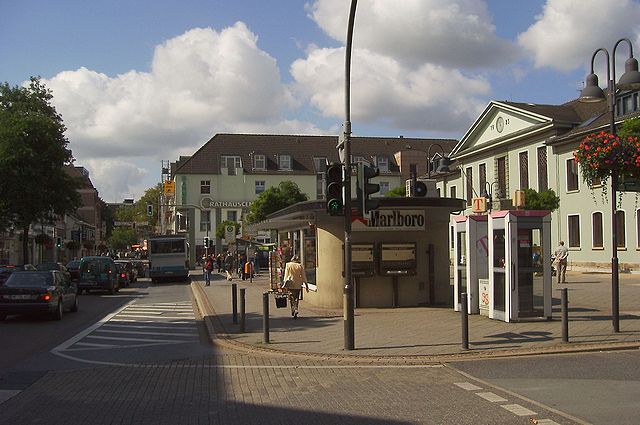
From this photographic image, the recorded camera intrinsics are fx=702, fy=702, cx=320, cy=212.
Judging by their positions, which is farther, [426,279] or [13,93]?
[13,93]

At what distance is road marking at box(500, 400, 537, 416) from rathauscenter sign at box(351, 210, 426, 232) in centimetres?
1110

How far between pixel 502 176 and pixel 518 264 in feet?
122

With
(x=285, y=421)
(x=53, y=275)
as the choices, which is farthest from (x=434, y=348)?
(x=53, y=275)

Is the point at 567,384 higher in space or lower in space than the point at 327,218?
lower

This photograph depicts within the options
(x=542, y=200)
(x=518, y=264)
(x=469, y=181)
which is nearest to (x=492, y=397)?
(x=518, y=264)

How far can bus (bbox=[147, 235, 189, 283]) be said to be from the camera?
144 ft

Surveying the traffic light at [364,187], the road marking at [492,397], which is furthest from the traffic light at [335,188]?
the road marking at [492,397]

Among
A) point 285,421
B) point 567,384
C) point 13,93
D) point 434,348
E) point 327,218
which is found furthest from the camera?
point 13,93

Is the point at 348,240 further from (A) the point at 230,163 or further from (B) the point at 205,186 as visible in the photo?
(A) the point at 230,163

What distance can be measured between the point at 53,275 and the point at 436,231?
35.8 ft

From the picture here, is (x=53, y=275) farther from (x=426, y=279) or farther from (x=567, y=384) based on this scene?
(x=567, y=384)

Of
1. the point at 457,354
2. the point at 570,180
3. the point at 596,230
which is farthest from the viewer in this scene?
the point at 570,180

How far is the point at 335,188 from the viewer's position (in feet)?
41.1

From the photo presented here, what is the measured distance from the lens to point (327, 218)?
19.2 m
